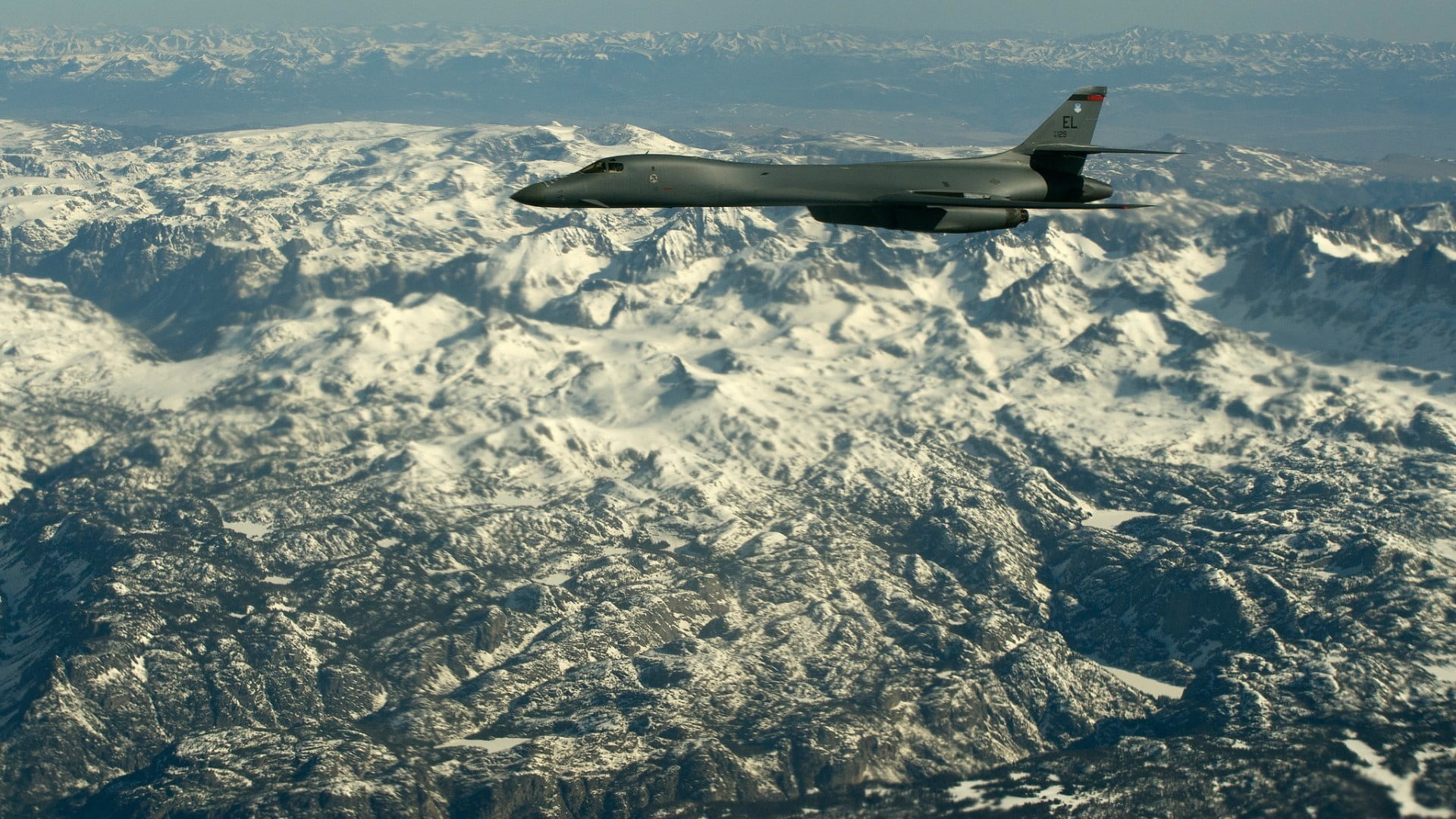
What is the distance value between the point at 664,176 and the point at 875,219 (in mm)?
13225

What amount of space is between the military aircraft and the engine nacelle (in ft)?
0.15

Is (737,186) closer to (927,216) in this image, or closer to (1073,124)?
(927,216)

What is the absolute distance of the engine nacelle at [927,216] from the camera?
74.9 m

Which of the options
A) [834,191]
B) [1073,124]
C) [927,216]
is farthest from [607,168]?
[1073,124]

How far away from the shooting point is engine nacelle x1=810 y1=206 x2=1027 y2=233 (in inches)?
2950

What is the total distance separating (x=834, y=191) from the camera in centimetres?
7619

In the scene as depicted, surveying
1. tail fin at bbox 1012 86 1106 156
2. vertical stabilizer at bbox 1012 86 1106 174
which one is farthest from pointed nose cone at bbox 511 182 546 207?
tail fin at bbox 1012 86 1106 156

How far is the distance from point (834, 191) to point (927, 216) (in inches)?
232

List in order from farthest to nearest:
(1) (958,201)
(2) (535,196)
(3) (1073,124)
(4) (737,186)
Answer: (3) (1073,124) < (4) (737,186) < (1) (958,201) < (2) (535,196)

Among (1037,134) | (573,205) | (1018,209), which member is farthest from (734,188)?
(1037,134)

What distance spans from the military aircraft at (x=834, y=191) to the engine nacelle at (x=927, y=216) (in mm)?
46

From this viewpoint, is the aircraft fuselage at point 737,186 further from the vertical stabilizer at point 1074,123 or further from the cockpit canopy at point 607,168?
the vertical stabilizer at point 1074,123

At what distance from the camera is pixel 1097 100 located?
94.1 meters

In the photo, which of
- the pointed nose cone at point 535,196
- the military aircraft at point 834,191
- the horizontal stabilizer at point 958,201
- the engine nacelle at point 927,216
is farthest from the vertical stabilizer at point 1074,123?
the pointed nose cone at point 535,196
